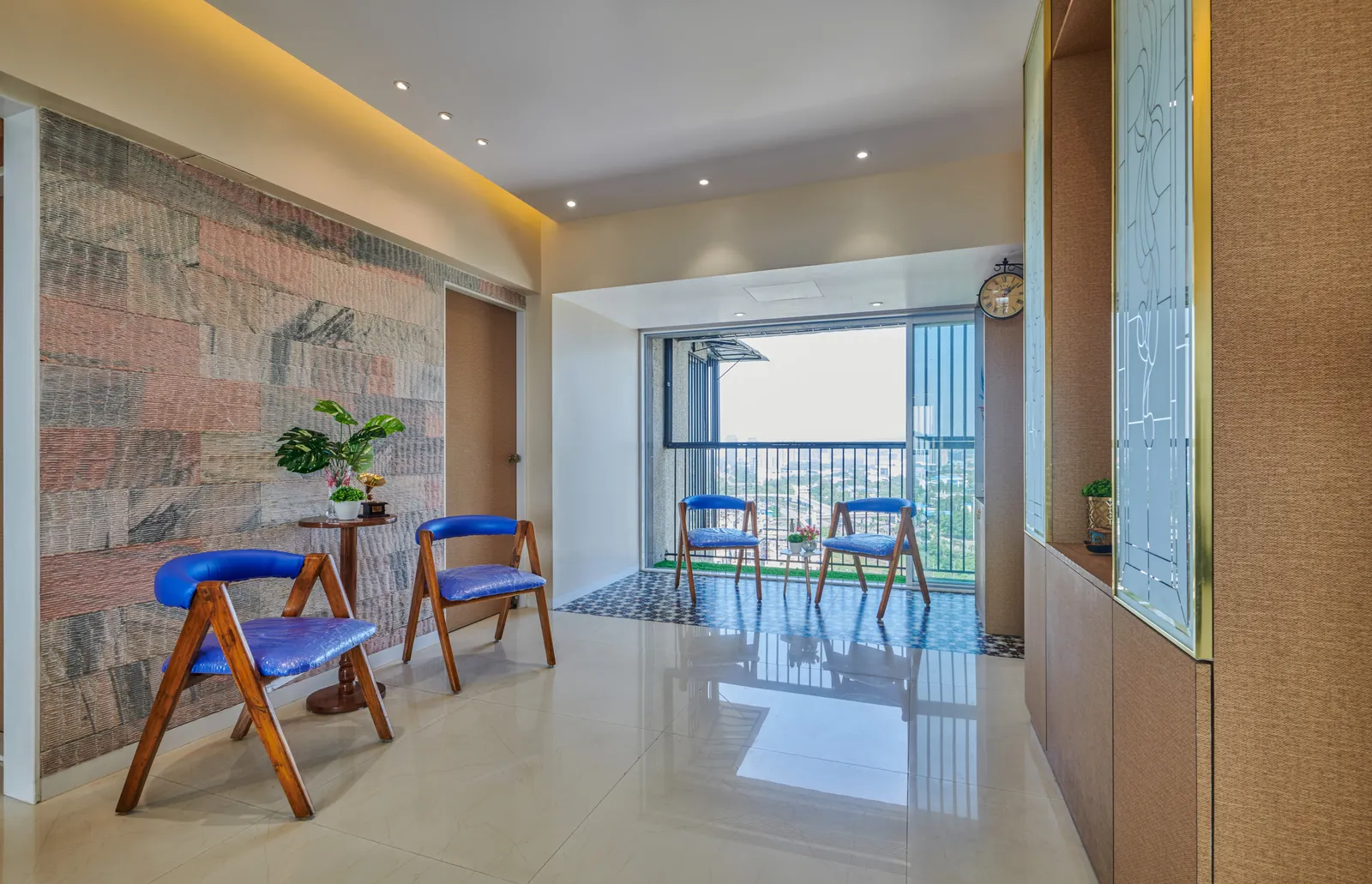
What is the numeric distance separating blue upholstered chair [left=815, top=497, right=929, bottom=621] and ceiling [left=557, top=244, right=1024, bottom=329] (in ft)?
5.10

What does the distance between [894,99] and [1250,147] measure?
2.22 m

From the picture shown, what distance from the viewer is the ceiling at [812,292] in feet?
12.3

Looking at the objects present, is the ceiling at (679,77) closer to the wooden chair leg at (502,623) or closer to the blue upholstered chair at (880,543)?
the blue upholstered chair at (880,543)

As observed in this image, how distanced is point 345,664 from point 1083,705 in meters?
2.86

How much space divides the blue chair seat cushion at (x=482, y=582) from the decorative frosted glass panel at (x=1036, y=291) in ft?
7.74

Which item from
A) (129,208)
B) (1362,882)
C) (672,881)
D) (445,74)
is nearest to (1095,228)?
(1362,882)

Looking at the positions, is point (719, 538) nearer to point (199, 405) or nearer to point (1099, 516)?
point (1099, 516)

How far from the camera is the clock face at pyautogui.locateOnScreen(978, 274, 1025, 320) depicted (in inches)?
144

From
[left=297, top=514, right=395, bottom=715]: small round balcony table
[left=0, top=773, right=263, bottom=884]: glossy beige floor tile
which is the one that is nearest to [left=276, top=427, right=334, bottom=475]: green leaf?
[left=297, top=514, right=395, bottom=715]: small round balcony table

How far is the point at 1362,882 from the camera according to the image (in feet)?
3.05

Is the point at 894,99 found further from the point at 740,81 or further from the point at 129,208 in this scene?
the point at 129,208

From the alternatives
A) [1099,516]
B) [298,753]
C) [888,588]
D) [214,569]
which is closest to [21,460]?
[214,569]

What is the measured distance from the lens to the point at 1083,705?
1.72 meters

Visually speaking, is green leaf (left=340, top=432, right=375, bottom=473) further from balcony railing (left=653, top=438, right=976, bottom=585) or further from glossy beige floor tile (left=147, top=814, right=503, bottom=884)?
balcony railing (left=653, top=438, right=976, bottom=585)
